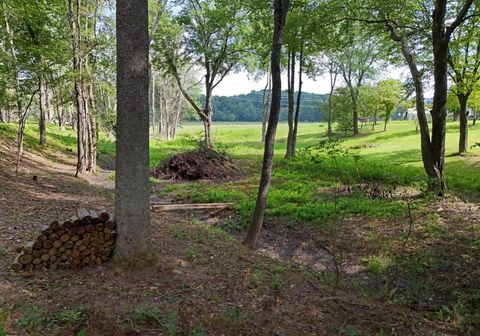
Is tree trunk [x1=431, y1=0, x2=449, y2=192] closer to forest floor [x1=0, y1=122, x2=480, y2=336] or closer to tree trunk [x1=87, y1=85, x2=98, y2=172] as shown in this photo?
forest floor [x1=0, y1=122, x2=480, y2=336]

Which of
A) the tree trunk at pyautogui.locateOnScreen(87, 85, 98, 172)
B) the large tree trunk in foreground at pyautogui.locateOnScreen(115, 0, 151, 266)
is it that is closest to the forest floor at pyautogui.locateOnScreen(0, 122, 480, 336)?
the large tree trunk in foreground at pyautogui.locateOnScreen(115, 0, 151, 266)

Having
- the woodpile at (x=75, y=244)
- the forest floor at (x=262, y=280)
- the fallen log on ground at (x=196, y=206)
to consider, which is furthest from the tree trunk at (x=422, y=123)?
the woodpile at (x=75, y=244)

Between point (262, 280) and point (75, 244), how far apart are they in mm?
2506

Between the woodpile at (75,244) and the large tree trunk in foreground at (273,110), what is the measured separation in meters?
3.17

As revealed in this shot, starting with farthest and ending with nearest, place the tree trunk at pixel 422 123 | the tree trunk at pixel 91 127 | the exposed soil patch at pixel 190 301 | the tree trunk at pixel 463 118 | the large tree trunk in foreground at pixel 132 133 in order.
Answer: the tree trunk at pixel 463 118
the tree trunk at pixel 91 127
the tree trunk at pixel 422 123
the large tree trunk in foreground at pixel 132 133
the exposed soil patch at pixel 190 301

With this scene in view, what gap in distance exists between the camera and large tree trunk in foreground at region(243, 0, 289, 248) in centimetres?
654

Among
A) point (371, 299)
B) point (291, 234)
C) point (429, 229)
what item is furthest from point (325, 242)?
point (371, 299)

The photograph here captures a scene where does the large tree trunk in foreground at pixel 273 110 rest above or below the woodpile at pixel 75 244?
above

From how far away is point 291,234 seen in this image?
8.67 m

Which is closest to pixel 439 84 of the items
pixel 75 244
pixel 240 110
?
pixel 75 244

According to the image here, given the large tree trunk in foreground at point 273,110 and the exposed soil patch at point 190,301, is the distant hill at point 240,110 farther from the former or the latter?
the exposed soil patch at point 190,301

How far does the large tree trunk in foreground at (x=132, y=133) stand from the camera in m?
4.49

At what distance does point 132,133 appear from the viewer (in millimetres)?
4594

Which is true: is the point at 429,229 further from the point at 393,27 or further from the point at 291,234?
the point at 393,27
